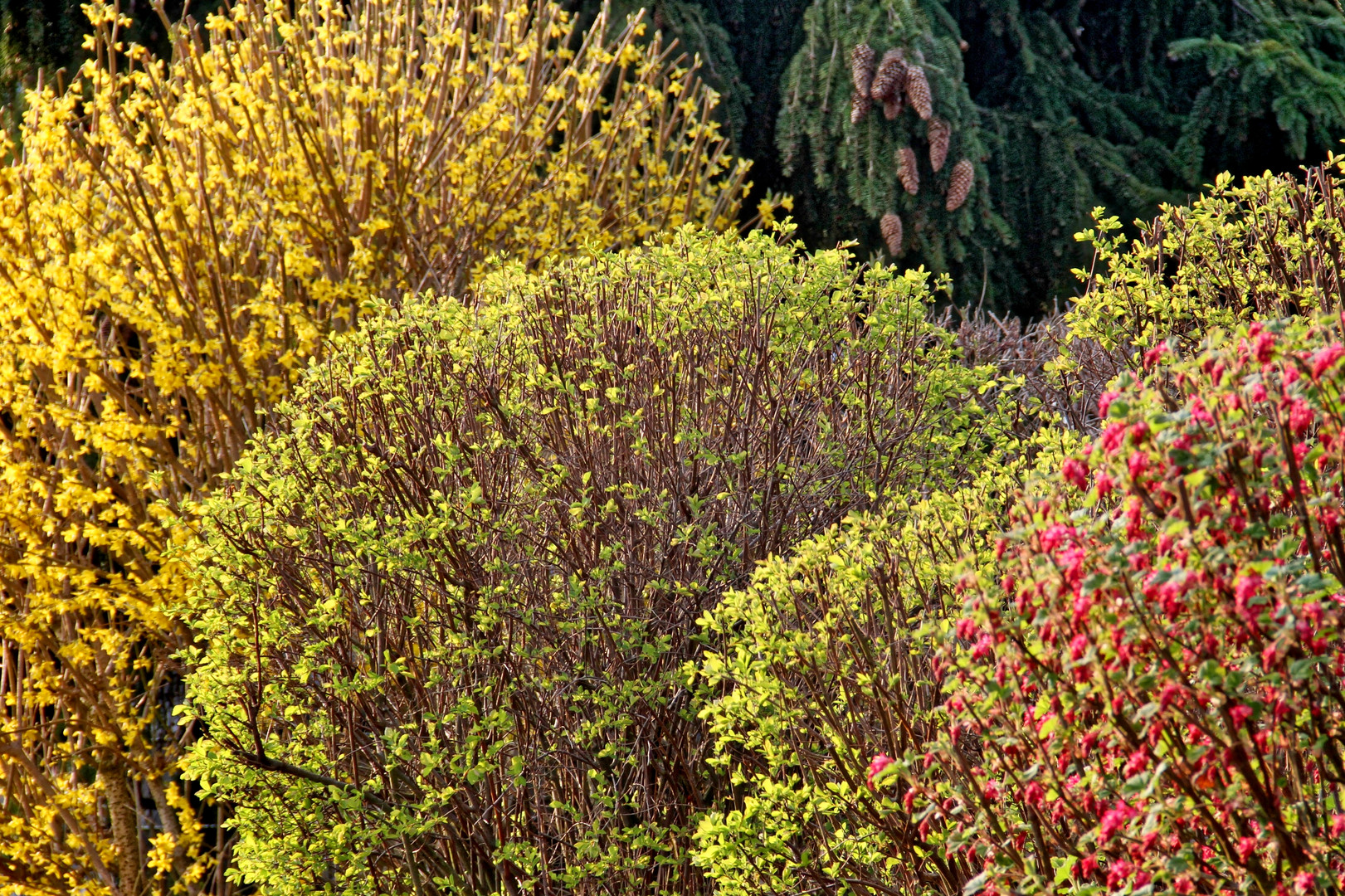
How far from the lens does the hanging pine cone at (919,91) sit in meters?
9.27

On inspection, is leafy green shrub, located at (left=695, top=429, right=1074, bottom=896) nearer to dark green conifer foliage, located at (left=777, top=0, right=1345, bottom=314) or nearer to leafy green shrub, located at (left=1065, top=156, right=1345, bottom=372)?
leafy green shrub, located at (left=1065, top=156, right=1345, bottom=372)

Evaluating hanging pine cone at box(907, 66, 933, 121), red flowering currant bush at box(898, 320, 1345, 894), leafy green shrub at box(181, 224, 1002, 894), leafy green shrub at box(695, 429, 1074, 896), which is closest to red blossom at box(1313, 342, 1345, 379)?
red flowering currant bush at box(898, 320, 1345, 894)

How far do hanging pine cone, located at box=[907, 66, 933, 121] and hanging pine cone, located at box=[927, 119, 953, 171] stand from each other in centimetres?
13

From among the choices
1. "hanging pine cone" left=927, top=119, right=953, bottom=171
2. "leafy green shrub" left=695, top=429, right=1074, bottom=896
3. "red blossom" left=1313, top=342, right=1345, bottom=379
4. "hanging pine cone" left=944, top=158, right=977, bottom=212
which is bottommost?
"leafy green shrub" left=695, top=429, right=1074, bottom=896

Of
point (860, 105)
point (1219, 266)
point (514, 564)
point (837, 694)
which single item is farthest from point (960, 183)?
point (837, 694)

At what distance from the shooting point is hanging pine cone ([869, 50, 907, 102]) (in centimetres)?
938

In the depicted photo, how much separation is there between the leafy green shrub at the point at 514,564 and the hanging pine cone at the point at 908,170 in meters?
4.70

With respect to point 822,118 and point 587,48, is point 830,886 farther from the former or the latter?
point 822,118

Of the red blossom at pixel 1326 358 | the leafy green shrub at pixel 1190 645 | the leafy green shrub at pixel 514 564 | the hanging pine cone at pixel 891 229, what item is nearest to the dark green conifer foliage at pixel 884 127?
the hanging pine cone at pixel 891 229

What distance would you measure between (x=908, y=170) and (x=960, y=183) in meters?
0.40

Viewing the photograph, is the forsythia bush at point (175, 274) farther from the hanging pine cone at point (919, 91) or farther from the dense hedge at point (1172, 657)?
the dense hedge at point (1172, 657)

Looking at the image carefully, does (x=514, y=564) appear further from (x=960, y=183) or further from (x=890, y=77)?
(x=960, y=183)

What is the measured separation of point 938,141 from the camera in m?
9.43

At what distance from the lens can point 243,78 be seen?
6.60 m
